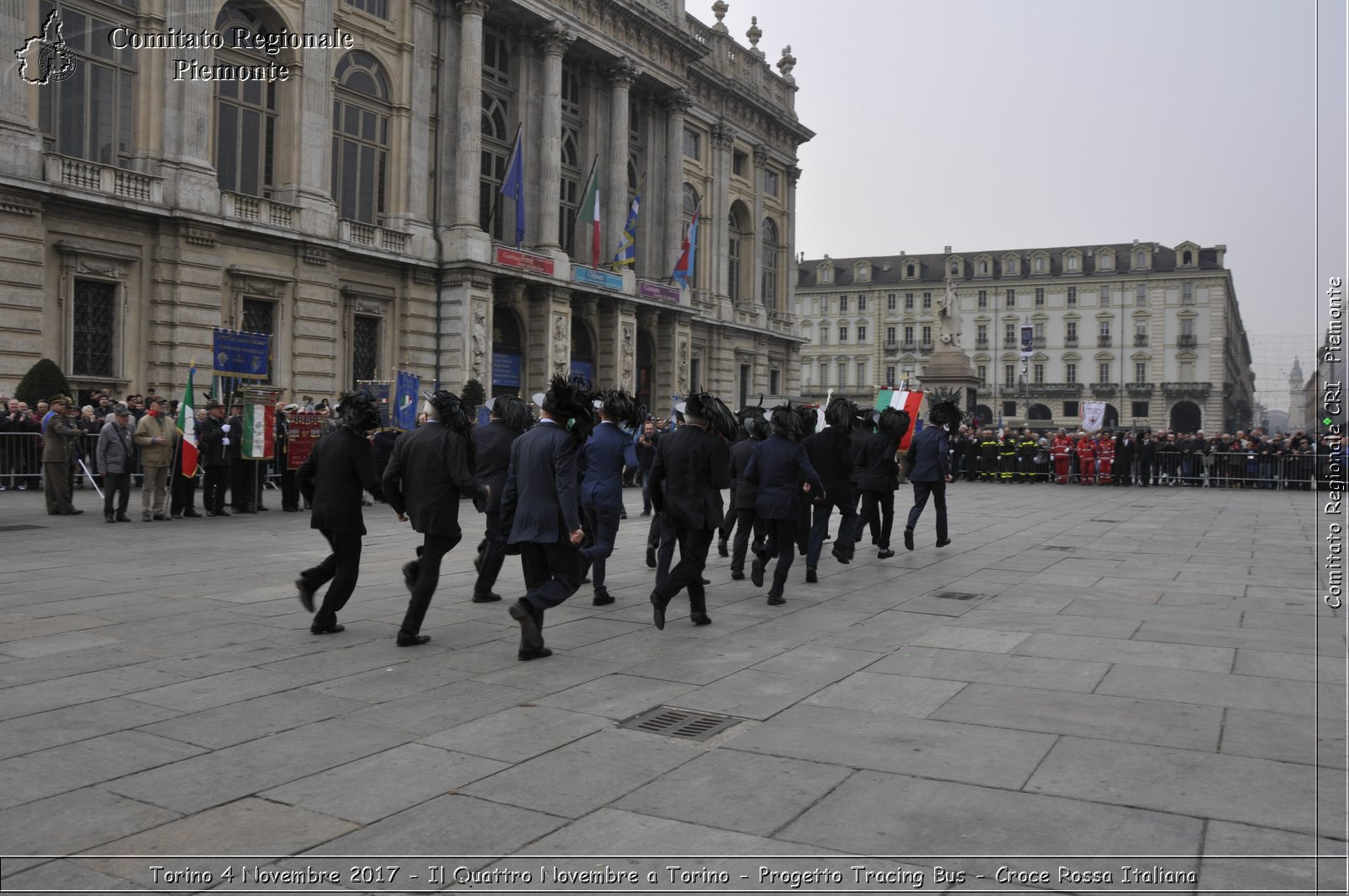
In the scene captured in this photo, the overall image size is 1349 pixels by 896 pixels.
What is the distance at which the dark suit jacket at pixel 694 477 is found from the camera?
29.3 feet

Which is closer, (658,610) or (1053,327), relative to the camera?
(658,610)

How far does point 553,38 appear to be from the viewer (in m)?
36.5

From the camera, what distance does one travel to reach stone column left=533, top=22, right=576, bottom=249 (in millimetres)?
36531

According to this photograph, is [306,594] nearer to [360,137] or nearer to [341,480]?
[341,480]

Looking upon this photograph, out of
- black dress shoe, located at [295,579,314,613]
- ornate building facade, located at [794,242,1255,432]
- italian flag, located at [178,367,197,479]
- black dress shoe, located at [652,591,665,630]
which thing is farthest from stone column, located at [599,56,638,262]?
ornate building facade, located at [794,242,1255,432]

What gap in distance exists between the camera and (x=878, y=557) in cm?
1348

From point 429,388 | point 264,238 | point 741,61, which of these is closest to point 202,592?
point 264,238

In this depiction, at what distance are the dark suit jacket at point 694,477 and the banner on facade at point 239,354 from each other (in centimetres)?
1318

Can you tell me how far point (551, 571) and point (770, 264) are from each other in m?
49.8

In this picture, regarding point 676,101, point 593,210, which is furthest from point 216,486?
point 676,101

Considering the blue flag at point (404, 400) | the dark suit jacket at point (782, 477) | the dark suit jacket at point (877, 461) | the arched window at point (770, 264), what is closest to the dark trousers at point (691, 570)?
the dark suit jacket at point (782, 477)

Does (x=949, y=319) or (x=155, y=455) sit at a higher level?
(x=949, y=319)

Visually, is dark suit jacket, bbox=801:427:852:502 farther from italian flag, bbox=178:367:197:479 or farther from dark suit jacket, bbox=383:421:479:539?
italian flag, bbox=178:367:197:479

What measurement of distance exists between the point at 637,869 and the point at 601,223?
38888 mm
